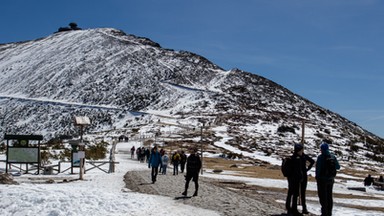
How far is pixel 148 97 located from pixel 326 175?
397 feet

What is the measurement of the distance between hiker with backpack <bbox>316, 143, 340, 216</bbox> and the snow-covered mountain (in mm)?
59694

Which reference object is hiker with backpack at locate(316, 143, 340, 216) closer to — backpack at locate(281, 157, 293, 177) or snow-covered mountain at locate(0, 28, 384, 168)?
backpack at locate(281, 157, 293, 177)

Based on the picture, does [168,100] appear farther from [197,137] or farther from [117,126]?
[197,137]

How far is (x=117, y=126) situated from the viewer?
107312 mm

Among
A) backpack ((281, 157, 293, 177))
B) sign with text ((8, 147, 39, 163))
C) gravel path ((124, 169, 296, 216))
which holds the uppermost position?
backpack ((281, 157, 293, 177))

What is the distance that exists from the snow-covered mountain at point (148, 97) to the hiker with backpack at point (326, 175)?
196ft

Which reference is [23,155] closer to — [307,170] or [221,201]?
[221,201]

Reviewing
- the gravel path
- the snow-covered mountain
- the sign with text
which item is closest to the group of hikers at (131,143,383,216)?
the gravel path

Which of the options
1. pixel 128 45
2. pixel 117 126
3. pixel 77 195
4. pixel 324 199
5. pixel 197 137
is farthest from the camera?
pixel 128 45

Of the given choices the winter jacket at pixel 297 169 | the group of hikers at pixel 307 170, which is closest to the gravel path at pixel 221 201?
the group of hikers at pixel 307 170

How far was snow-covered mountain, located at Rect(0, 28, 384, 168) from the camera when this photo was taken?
100500 mm

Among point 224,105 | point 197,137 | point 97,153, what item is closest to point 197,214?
point 97,153

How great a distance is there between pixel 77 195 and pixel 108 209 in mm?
1581

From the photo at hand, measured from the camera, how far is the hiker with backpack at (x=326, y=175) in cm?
1179
